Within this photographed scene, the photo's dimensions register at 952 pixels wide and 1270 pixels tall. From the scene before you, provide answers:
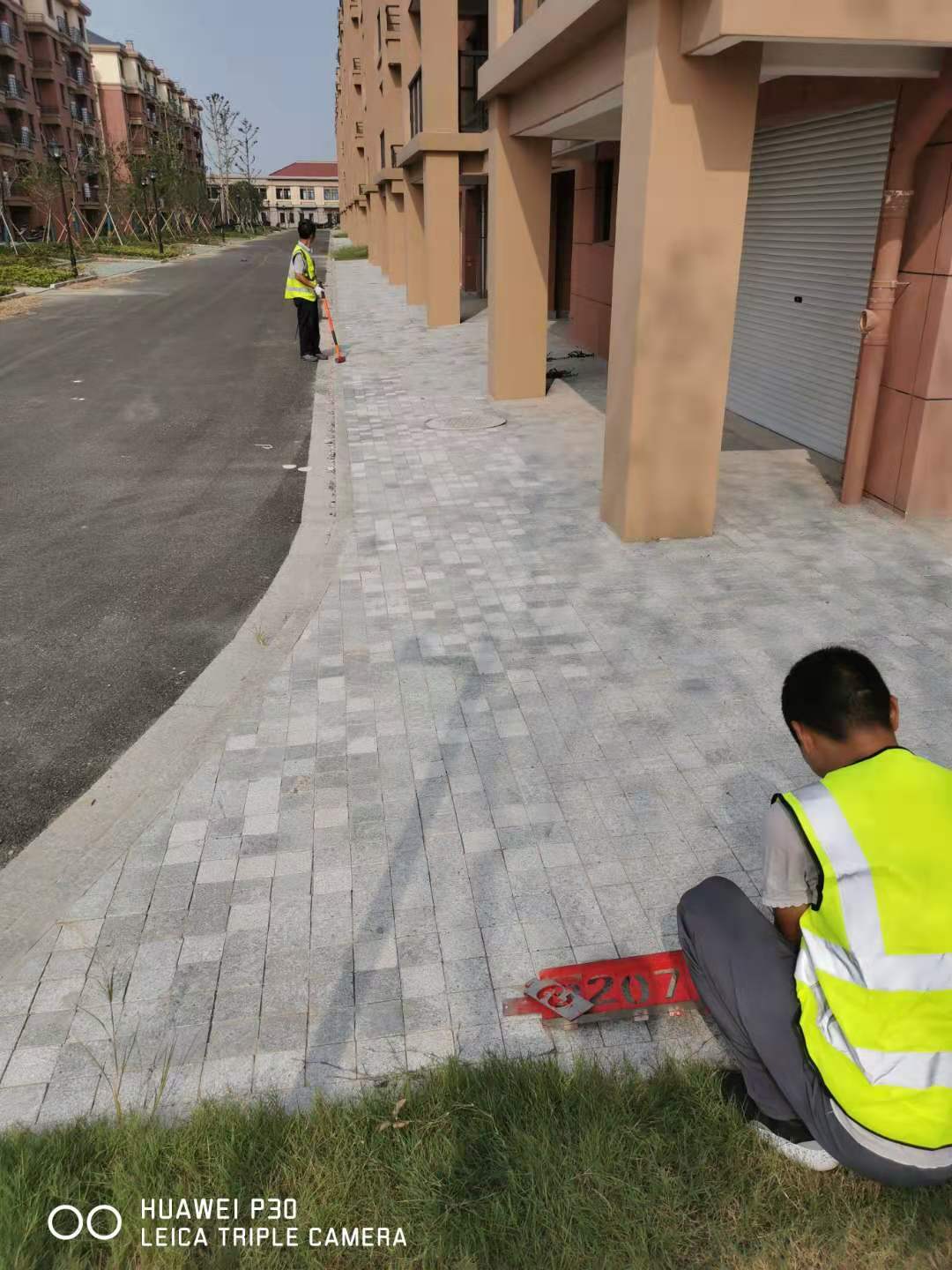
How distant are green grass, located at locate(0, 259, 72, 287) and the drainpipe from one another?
3075 cm

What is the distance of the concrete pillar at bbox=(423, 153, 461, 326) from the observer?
20422 millimetres

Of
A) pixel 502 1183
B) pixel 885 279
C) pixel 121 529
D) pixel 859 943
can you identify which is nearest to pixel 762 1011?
pixel 859 943

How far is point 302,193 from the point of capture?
142250 millimetres

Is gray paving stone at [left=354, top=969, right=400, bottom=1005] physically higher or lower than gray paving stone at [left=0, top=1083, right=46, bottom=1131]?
higher

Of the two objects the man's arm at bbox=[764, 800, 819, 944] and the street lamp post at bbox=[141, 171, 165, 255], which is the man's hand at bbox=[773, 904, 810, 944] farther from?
the street lamp post at bbox=[141, 171, 165, 255]

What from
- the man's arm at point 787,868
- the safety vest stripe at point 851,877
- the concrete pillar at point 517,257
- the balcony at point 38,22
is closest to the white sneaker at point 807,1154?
the man's arm at point 787,868

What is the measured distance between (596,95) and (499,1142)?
816 centimetres

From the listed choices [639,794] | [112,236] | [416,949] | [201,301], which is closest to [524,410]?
[639,794]

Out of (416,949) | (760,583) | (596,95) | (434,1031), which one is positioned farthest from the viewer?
(596,95)

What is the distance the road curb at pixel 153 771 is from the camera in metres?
3.86

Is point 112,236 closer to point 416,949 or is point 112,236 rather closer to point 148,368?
point 148,368

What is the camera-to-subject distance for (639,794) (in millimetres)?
4453

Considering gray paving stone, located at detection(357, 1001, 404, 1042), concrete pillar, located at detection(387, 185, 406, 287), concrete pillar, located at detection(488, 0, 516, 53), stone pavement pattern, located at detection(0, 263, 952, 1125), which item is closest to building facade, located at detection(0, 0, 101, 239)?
concrete pillar, located at detection(387, 185, 406, 287)

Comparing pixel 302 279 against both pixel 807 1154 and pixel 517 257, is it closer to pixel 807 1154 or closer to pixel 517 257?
pixel 517 257
